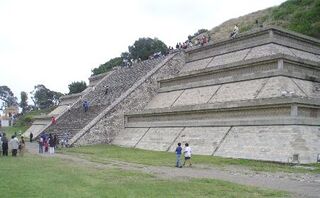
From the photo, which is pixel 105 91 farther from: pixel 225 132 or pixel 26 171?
pixel 26 171

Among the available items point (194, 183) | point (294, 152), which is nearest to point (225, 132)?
point (294, 152)

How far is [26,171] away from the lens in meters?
14.1

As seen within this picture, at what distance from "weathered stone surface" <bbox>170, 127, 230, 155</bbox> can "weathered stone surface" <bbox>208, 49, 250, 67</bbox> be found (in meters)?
6.68

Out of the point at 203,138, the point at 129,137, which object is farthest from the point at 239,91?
the point at 129,137

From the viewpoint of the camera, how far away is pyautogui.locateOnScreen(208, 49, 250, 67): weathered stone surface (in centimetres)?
2727

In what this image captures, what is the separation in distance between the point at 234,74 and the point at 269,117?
6.44 m

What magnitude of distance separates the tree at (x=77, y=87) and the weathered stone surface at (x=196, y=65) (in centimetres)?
3078

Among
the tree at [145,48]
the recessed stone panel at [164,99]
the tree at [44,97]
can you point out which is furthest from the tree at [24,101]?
the recessed stone panel at [164,99]

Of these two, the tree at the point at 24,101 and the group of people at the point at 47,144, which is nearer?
the group of people at the point at 47,144

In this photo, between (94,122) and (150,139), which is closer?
(150,139)

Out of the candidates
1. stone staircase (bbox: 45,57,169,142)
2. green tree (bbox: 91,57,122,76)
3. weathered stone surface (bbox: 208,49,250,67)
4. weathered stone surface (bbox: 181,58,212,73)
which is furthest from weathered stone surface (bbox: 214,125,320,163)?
green tree (bbox: 91,57,122,76)

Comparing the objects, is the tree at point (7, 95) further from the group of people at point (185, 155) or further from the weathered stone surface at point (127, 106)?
the group of people at point (185, 155)

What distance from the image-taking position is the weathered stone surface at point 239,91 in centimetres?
2220

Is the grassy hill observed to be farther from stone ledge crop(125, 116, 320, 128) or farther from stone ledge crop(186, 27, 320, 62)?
stone ledge crop(125, 116, 320, 128)
